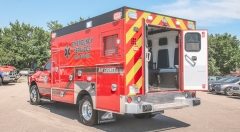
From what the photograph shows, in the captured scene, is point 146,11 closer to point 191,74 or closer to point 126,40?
point 126,40

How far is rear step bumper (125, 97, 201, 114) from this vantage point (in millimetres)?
8695

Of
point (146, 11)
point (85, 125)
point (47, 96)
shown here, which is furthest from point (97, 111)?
point (47, 96)

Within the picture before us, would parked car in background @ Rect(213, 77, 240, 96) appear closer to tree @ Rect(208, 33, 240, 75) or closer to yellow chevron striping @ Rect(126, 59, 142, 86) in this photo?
yellow chevron striping @ Rect(126, 59, 142, 86)

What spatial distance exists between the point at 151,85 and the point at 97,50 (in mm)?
2176

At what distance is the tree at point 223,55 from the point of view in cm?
7143

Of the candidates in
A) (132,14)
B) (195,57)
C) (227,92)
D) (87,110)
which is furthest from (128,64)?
(227,92)

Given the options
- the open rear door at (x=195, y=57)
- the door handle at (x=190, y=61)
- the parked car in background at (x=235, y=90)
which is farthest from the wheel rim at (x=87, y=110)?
the parked car in background at (x=235, y=90)

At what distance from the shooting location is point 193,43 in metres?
10.1

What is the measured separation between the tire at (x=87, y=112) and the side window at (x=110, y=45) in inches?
63.1

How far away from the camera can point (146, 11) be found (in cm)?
931

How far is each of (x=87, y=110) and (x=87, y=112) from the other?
61 millimetres

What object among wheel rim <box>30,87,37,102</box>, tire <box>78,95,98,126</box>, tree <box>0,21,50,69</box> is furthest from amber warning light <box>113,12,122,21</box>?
tree <box>0,21,50,69</box>

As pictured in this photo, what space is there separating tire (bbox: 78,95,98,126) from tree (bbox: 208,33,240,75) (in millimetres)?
61896

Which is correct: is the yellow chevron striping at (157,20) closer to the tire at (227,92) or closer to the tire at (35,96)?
the tire at (35,96)
